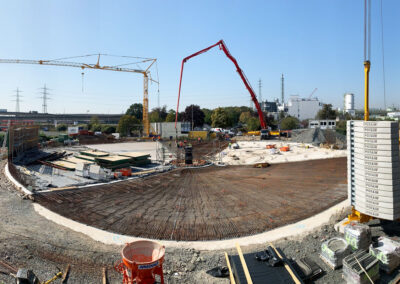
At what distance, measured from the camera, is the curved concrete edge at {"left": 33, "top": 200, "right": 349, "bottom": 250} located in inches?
431

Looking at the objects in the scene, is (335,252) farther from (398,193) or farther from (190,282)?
(190,282)

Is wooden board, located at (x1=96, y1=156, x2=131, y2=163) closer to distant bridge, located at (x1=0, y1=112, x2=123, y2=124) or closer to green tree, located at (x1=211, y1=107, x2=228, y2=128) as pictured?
green tree, located at (x1=211, y1=107, x2=228, y2=128)

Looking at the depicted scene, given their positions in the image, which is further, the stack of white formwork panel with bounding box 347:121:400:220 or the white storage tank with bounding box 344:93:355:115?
the white storage tank with bounding box 344:93:355:115

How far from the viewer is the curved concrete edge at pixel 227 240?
35.9 ft

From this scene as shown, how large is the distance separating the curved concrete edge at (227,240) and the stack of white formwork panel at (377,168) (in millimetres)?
2732

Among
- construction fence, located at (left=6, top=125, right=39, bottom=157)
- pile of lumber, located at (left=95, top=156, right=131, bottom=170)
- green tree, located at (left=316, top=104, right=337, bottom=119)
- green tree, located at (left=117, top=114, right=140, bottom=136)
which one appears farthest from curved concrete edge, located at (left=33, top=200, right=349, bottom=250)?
green tree, located at (left=316, top=104, right=337, bottom=119)

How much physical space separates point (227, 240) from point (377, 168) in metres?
6.44

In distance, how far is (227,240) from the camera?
1126 cm

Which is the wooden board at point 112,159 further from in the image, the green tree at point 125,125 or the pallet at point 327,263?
the green tree at point 125,125

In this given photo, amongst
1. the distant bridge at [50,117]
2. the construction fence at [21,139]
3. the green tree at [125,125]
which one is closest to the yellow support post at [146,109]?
the green tree at [125,125]

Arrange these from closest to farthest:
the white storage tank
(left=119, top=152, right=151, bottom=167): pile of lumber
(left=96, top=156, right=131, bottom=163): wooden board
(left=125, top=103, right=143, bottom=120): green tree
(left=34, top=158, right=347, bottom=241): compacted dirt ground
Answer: (left=34, top=158, right=347, bottom=241): compacted dirt ground → (left=96, top=156, right=131, bottom=163): wooden board → (left=119, top=152, right=151, bottom=167): pile of lumber → (left=125, top=103, right=143, bottom=120): green tree → the white storage tank

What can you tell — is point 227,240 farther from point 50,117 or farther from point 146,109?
point 50,117

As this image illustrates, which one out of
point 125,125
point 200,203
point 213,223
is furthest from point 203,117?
point 213,223

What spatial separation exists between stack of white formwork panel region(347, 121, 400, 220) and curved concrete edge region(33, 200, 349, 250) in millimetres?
2732
